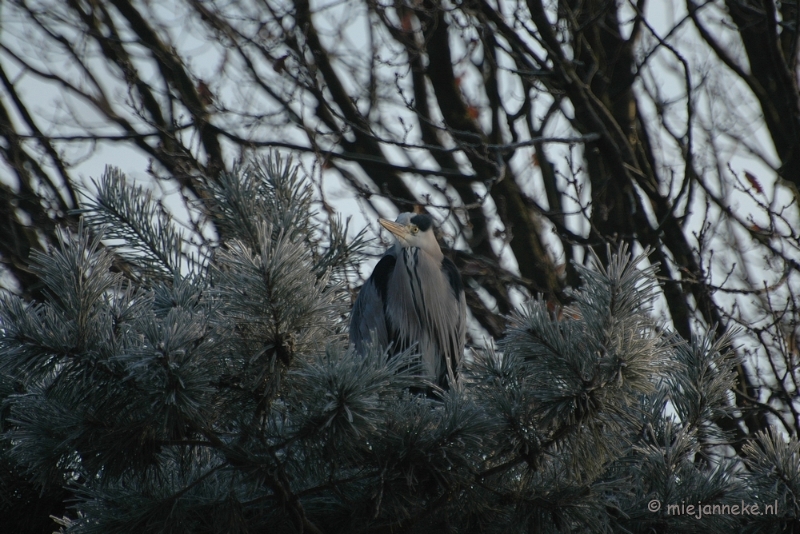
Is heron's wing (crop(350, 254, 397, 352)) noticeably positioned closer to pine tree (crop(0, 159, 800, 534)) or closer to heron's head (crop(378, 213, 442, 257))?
heron's head (crop(378, 213, 442, 257))

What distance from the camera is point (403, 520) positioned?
3.92 feet

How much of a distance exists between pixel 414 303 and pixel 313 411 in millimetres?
1833

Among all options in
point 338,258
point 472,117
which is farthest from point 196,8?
point 338,258

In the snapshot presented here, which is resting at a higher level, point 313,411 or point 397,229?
point 397,229

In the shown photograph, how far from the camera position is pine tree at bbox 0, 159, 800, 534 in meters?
1.04

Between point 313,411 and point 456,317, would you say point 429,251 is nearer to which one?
point 456,317

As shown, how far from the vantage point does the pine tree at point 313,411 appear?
104cm

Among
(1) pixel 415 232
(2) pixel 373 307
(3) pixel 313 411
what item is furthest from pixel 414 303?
(3) pixel 313 411

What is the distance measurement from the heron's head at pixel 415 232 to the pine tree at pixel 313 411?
61.0 inches

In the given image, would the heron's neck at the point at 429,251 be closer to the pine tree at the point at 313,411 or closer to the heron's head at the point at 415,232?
the heron's head at the point at 415,232

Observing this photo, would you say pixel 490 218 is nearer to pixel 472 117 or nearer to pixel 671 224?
pixel 472 117

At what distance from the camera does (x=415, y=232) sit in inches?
116

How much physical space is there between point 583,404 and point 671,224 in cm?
248

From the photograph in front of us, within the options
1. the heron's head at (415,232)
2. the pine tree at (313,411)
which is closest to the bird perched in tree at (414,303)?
the heron's head at (415,232)
